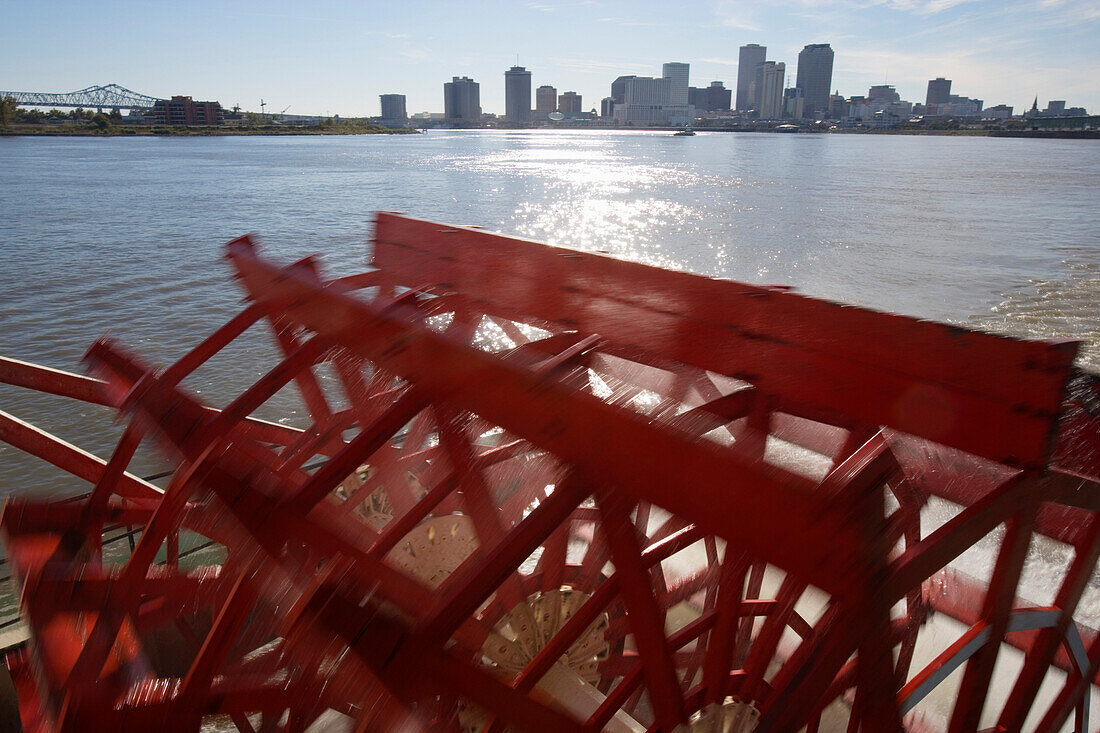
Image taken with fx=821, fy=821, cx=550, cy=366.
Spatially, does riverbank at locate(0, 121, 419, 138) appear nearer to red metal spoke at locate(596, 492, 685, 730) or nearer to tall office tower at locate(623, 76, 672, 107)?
tall office tower at locate(623, 76, 672, 107)

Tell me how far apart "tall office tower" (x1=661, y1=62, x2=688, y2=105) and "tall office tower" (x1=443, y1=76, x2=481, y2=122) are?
19479 mm

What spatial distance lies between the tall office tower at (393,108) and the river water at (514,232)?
61.4m

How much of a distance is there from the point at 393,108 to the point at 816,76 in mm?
42707

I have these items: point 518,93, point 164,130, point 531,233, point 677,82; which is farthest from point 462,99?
point 531,233

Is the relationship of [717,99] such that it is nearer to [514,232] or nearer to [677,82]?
[677,82]

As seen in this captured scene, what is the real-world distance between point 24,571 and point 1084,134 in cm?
5231

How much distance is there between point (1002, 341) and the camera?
1502 millimetres

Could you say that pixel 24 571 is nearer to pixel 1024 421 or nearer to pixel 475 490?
pixel 475 490

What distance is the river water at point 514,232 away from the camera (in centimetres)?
632

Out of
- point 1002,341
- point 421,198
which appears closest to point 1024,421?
point 1002,341

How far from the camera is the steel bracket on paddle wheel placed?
51.1 inches

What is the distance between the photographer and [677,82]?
83.9 meters

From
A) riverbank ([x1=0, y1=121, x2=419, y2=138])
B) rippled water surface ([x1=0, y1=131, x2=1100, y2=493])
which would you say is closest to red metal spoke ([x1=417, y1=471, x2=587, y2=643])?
rippled water surface ([x1=0, y1=131, x2=1100, y2=493])

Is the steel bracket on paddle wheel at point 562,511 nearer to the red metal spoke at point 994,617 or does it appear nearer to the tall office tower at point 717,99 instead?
the red metal spoke at point 994,617
